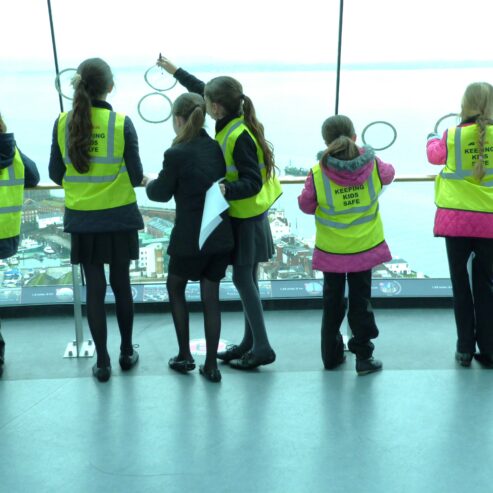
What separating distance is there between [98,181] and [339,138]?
107 centimetres

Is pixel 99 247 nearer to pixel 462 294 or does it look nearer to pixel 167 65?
pixel 167 65

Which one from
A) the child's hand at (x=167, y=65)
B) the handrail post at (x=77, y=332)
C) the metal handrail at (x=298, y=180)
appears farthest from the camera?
the metal handrail at (x=298, y=180)

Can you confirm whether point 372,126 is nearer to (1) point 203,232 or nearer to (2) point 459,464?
(1) point 203,232

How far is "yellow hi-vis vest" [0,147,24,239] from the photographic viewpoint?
3652 mm

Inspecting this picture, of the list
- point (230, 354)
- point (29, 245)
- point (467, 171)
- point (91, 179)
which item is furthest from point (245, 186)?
point (29, 245)

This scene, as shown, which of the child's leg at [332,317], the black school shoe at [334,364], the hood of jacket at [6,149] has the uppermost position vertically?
the hood of jacket at [6,149]

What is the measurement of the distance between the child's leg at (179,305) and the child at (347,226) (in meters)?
0.62

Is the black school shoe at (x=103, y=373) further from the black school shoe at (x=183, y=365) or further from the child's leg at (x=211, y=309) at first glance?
the child's leg at (x=211, y=309)

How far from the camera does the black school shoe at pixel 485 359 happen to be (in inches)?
145

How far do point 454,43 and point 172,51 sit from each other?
1743 mm

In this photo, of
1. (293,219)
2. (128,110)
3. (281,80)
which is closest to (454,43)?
(281,80)

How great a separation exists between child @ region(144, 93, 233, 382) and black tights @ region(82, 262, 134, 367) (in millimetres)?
268

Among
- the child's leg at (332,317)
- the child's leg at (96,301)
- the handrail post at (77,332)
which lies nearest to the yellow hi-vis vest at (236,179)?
the child's leg at (332,317)

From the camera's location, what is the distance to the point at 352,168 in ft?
11.2
